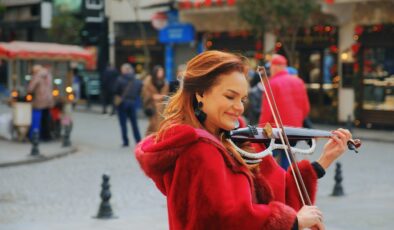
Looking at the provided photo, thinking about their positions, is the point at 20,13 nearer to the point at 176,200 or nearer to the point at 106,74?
the point at 106,74

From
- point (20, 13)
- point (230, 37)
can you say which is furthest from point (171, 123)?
point (20, 13)

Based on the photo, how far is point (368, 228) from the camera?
8.05 metres

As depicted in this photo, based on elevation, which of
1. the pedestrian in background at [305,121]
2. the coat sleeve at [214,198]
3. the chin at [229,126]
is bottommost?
the pedestrian in background at [305,121]

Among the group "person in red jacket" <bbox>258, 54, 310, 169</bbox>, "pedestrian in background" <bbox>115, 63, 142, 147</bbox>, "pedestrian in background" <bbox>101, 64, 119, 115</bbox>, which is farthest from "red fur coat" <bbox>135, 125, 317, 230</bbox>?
"pedestrian in background" <bbox>101, 64, 119, 115</bbox>

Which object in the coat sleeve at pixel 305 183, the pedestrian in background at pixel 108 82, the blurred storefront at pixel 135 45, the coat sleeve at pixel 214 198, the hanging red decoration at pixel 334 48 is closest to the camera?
the coat sleeve at pixel 214 198

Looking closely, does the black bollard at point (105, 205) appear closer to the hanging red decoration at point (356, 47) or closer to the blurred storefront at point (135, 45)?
the hanging red decoration at point (356, 47)

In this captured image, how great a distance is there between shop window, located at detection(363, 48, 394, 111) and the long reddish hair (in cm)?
1923

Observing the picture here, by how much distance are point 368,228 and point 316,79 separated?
16365mm

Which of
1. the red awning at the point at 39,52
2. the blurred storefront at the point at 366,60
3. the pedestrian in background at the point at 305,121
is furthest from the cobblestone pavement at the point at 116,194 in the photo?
the blurred storefront at the point at 366,60

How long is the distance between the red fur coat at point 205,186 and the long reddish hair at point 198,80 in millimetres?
111

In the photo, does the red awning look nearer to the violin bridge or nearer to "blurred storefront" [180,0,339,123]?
"blurred storefront" [180,0,339,123]

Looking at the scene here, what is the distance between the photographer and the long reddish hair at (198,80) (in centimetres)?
308

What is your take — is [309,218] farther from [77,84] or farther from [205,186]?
[77,84]

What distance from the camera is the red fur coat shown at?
2885 mm
